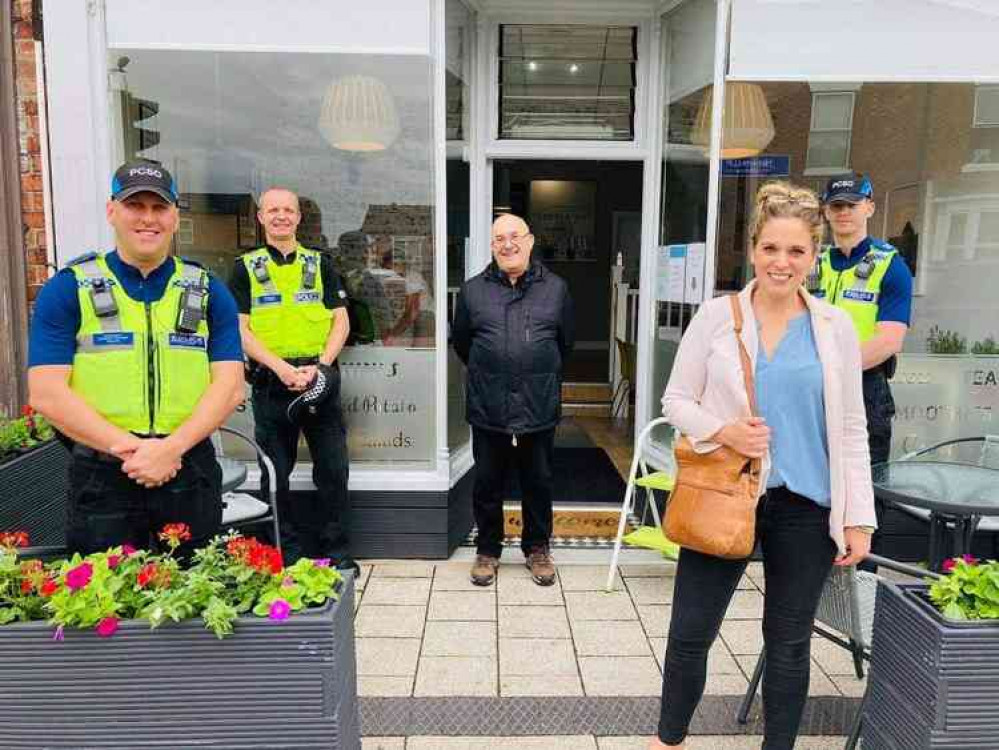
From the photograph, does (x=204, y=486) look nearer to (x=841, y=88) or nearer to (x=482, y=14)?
(x=482, y=14)

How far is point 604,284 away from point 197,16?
833cm

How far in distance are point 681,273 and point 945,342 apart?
1.57m

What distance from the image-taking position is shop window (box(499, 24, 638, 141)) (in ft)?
15.3

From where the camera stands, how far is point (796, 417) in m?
2.07

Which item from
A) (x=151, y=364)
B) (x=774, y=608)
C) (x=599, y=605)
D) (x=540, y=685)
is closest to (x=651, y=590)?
(x=599, y=605)

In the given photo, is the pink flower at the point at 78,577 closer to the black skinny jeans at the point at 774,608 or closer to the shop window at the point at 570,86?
the black skinny jeans at the point at 774,608

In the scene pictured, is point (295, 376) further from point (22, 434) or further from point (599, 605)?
point (599, 605)

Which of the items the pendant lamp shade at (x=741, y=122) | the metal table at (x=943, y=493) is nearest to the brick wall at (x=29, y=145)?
the pendant lamp shade at (x=741, y=122)

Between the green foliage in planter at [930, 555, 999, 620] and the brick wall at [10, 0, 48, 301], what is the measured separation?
422 cm

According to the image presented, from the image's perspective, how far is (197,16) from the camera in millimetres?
3854

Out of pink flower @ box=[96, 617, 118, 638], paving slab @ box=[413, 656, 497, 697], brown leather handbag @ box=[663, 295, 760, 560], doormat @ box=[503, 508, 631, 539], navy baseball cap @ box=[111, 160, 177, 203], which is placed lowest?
paving slab @ box=[413, 656, 497, 697]

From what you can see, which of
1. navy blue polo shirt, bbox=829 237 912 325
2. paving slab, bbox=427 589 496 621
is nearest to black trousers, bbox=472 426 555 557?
paving slab, bbox=427 589 496 621

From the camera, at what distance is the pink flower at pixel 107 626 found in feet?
5.50

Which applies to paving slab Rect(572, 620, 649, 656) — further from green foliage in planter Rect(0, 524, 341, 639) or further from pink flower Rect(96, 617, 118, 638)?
pink flower Rect(96, 617, 118, 638)
